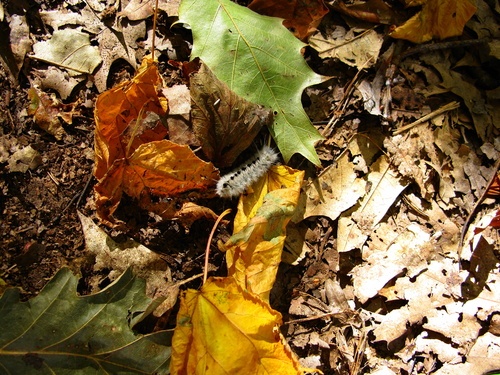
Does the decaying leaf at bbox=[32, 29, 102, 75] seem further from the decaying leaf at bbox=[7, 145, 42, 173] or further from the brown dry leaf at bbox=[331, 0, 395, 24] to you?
the brown dry leaf at bbox=[331, 0, 395, 24]

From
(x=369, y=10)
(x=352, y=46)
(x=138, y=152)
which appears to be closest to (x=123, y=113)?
(x=138, y=152)

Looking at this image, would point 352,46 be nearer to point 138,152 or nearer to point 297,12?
point 297,12

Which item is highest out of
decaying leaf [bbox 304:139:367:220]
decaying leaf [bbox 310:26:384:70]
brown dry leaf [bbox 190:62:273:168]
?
decaying leaf [bbox 310:26:384:70]

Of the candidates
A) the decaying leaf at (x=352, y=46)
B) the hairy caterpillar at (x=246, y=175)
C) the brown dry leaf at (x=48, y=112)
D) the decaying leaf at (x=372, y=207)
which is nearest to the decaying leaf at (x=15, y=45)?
the brown dry leaf at (x=48, y=112)

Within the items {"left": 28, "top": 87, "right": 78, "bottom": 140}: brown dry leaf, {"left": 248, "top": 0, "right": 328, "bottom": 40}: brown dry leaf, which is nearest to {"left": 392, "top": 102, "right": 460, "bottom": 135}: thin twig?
{"left": 248, "top": 0, "right": 328, "bottom": 40}: brown dry leaf

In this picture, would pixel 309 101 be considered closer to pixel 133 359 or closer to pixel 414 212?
pixel 414 212
